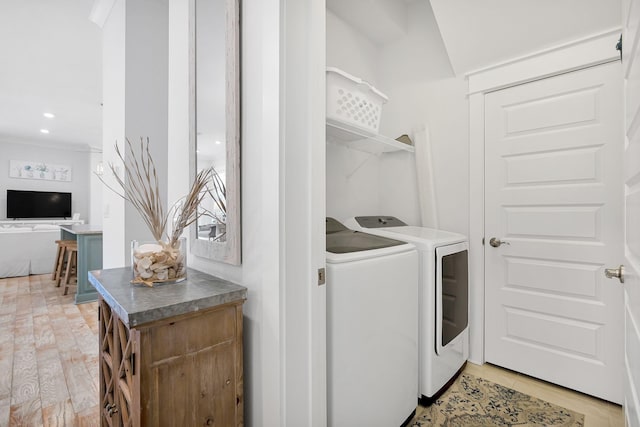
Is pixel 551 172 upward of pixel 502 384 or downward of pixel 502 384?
upward

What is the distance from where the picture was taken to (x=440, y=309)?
1655 millimetres

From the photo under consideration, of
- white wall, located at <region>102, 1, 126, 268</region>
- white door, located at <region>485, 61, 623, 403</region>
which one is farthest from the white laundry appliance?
white wall, located at <region>102, 1, 126, 268</region>

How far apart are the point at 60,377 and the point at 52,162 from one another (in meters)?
7.86

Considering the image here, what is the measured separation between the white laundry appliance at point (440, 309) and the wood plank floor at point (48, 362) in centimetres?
178

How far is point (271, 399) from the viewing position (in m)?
1.03

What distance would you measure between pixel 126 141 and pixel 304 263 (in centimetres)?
205

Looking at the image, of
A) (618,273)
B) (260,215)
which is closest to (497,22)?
(618,273)

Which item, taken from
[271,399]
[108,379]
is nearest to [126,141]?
[108,379]

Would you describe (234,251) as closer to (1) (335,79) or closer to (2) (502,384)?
(1) (335,79)

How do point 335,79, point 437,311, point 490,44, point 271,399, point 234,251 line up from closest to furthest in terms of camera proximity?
1. point 271,399
2. point 234,251
3. point 335,79
4. point 437,311
5. point 490,44

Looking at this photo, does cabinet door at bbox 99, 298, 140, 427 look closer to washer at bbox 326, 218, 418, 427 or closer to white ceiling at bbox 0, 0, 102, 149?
washer at bbox 326, 218, 418, 427

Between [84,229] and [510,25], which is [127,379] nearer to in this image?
[510,25]

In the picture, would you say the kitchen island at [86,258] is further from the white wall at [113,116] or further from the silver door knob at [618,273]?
the silver door knob at [618,273]

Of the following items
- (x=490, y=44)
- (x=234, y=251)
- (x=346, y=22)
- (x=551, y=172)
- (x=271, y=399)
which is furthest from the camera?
(x=346, y=22)
